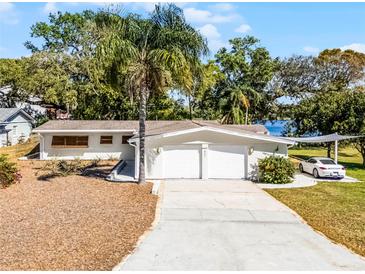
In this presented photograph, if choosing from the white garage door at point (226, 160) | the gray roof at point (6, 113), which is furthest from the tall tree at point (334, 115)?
the gray roof at point (6, 113)

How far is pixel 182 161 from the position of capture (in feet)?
69.1

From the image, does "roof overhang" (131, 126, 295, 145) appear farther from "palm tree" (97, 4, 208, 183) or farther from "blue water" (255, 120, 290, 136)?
"blue water" (255, 120, 290, 136)

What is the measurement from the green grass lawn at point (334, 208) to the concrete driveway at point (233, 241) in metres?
0.60

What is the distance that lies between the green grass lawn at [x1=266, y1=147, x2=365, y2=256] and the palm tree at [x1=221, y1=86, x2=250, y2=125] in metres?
18.6

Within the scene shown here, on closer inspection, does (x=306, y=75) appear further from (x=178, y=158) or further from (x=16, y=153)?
(x=16, y=153)

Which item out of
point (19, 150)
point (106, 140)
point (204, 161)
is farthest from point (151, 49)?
point (19, 150)

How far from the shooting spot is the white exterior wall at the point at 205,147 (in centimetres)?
2077

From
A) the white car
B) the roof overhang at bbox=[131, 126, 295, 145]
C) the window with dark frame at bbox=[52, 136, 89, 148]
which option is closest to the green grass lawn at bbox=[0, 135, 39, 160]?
the window with dark frame at bbox=[52, 136, 89, 148]

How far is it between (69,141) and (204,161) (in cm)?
1310

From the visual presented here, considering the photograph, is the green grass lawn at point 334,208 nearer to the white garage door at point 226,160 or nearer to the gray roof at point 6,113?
the white garage door at point 226,160

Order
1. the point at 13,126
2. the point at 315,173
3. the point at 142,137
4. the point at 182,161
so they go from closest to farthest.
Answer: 1. the point at 142,137
2. the point at 182,161
3. the point at 315,173
4. the point at 13,126

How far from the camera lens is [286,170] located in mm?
20109

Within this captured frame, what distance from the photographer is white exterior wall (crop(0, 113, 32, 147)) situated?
3525 cm

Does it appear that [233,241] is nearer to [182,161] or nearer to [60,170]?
[182,161]
